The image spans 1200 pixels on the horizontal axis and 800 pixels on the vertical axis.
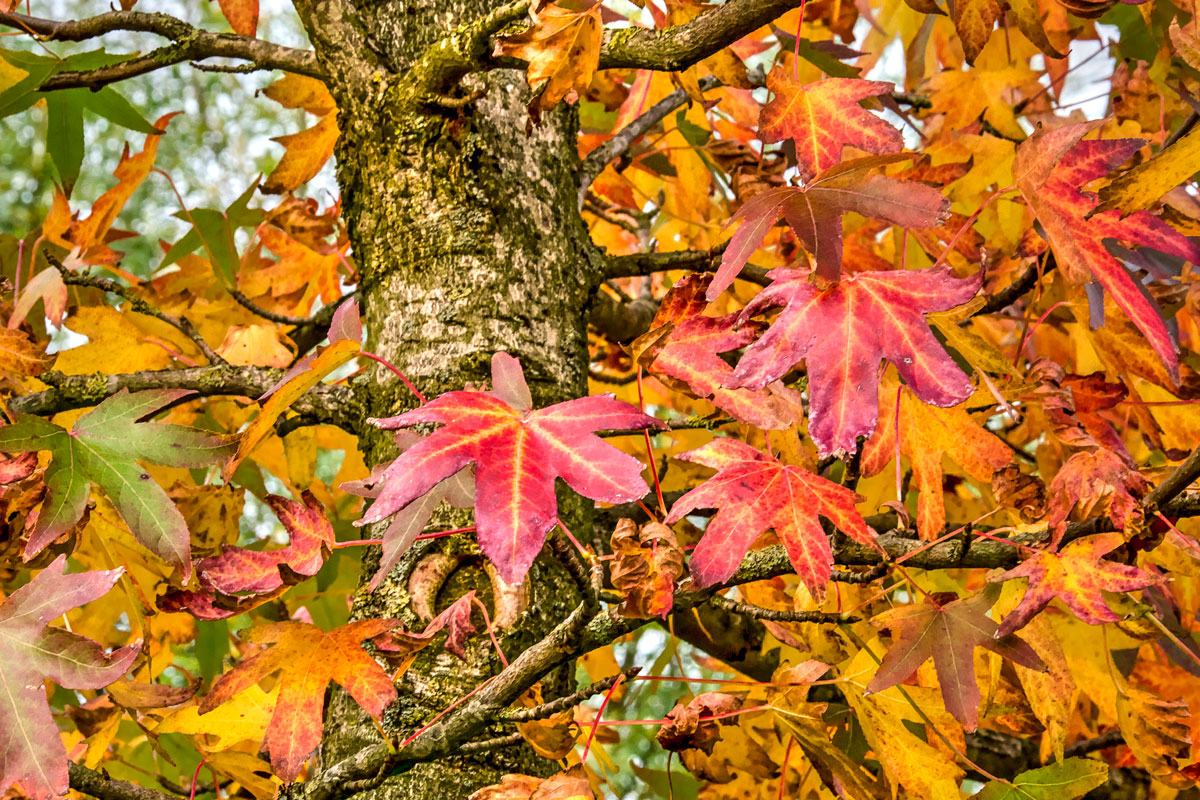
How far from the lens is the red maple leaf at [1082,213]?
78 cm

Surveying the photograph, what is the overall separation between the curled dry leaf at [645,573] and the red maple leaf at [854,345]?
13 centimetres

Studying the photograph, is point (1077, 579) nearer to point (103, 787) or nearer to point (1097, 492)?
point (1097, 492)

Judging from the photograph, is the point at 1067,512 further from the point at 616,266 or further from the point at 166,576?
the point at 166,576

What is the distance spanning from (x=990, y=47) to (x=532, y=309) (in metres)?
1.23

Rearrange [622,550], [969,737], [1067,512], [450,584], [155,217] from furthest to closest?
[155,217] < [969,737] < [450,584] < [1067,512] < [622,550]

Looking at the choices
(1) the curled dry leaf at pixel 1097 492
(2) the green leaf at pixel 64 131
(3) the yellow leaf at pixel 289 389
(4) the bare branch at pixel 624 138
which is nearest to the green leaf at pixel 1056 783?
(1) the curled dry leaf at pixel 1097 492

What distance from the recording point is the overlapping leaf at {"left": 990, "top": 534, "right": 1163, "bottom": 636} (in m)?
0.68

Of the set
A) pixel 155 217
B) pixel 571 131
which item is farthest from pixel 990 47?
pixel 155 217

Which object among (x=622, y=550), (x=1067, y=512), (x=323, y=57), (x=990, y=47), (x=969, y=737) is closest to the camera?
(x=622, y=550)

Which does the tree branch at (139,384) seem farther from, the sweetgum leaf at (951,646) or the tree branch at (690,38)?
the sweetgum leaf at (951,646)

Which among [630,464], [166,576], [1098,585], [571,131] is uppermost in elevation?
[571,131]

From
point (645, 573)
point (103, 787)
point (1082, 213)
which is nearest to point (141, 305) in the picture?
point (103, 787)

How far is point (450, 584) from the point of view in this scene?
0.98 meters

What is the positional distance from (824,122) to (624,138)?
0.56m
